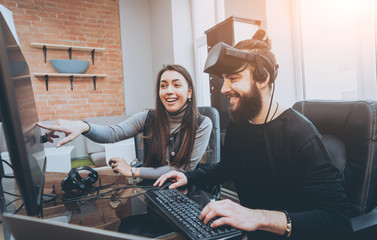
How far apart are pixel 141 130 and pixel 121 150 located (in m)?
1.85

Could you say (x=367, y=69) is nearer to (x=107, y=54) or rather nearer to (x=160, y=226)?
(x=160, y=226)

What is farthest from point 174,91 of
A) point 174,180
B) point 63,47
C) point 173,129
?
point 63,47

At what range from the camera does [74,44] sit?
4.16m

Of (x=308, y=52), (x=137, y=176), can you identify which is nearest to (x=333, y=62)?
(x=308, y=52)

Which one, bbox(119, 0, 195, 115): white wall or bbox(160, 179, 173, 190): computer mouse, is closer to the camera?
bbox(160, 179, 173, 190): computer mouse

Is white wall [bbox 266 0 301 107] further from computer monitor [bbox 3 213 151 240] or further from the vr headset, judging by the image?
computer monitor [bbox 3 213 151 240]

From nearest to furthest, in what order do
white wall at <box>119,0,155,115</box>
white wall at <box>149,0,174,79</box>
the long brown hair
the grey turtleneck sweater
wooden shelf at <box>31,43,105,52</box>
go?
the grey turtleneck sweater, the long brown hair, wooden shelf at <box>31,43,105,52</box>, white wall at <box>149,0,174,79</box>, white wall at <box>119,0,155,115</box>

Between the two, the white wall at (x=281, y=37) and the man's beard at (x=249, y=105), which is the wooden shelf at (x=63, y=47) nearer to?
the white wall at (x=281, y=37)

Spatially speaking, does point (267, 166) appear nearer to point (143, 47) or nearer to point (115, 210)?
point (115, 210)

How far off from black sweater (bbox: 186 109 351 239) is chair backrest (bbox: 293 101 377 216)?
0.19 meters

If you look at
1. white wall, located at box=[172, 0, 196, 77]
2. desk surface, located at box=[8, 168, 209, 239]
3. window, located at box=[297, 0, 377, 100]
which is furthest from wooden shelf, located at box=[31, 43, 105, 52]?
desk surface, located at box=[8, 168, 209, 239]

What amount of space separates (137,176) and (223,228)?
0.77m

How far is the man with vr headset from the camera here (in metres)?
0.68

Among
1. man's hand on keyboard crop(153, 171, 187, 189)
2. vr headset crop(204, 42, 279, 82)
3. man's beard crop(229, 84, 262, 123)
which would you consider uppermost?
vr headset crop(204, 42, 279, 82)
